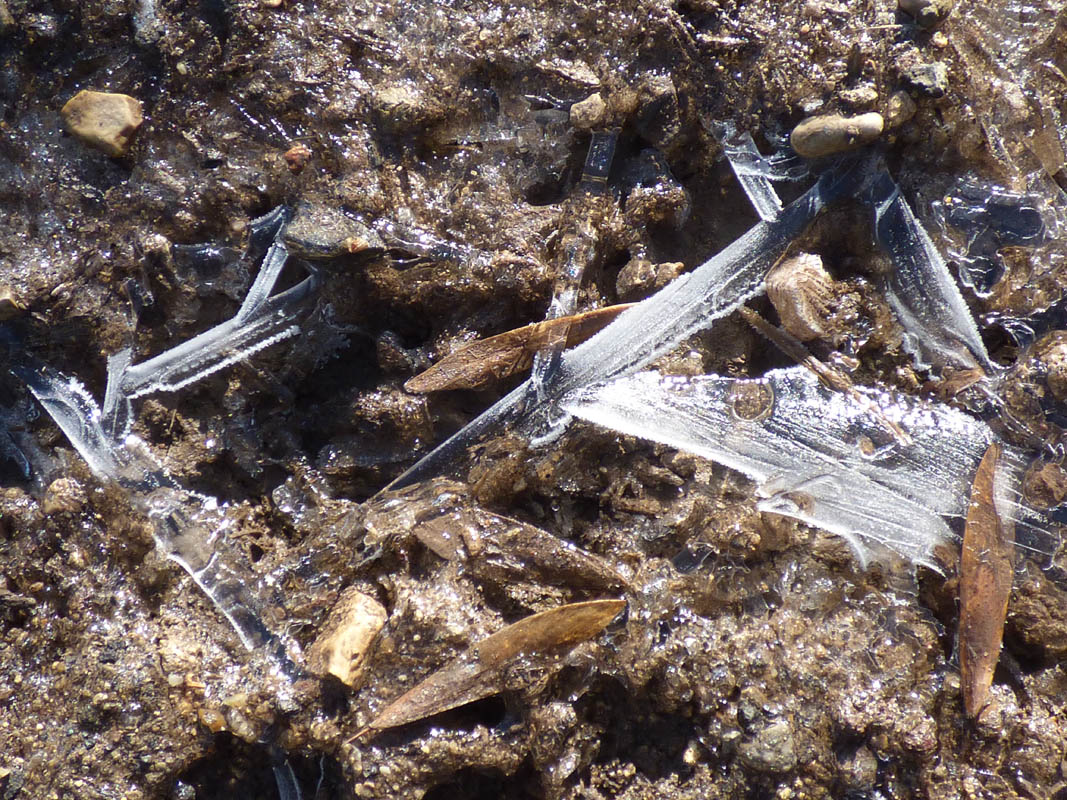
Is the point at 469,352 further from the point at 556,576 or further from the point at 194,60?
the point at 194,60

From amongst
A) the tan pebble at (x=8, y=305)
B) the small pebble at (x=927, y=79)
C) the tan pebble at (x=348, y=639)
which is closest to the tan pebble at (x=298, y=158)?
the tan pebble at (x=8, y=305)

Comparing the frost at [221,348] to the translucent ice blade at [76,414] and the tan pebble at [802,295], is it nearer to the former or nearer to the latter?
the translucent ice blade at [76,414]

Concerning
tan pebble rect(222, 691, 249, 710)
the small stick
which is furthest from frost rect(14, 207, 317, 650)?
the small stick

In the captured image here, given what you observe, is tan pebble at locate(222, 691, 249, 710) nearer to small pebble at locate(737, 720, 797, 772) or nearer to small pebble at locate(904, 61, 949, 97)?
small pebble at locate(737, 720, 797, 772)

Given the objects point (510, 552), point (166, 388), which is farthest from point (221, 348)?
point (510, 552)

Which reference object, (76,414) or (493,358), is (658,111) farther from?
(76,414)

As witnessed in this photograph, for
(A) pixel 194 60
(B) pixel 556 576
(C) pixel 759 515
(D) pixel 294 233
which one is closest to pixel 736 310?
(C) pixel 759 515
